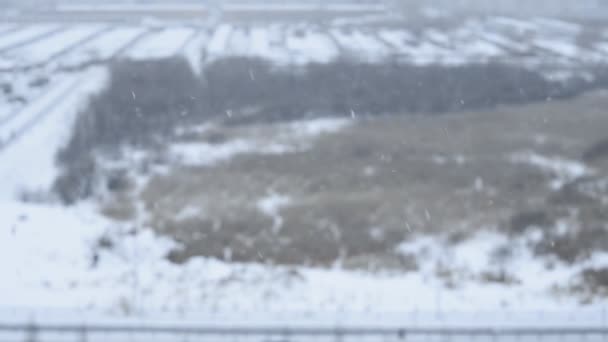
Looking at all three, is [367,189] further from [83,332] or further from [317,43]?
[317,43]

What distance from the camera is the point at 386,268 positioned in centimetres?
392

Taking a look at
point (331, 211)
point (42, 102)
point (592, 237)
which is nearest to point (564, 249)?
point (592, 237)

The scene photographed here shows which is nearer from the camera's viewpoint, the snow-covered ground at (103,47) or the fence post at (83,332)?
the fence post at (83,332)

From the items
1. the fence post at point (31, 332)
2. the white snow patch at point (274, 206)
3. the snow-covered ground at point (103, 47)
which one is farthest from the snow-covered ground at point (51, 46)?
the fence post at point (31, 332)

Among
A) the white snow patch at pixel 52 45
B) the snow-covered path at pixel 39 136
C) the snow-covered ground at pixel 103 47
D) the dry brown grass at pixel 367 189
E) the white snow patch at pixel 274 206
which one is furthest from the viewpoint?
the white snow patch at pixel 52 45

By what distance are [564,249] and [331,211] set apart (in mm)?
1682

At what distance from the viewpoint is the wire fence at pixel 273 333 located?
246cm

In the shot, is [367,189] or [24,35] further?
[24,35]

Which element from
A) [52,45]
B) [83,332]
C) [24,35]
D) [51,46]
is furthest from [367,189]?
[24,35]

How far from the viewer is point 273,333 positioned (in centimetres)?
247

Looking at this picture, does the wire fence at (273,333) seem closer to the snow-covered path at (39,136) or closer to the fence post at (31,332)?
the fence post at (31,332)

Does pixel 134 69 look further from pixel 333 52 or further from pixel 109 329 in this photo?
pixel 109 329

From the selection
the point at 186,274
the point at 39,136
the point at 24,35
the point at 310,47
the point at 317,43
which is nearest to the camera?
the point at 186,274

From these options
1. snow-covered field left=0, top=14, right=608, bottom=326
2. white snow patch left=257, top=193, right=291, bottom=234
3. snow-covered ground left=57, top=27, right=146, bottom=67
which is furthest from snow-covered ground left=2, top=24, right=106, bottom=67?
white snow patch left=257, top=193, right=291, bottom=234
